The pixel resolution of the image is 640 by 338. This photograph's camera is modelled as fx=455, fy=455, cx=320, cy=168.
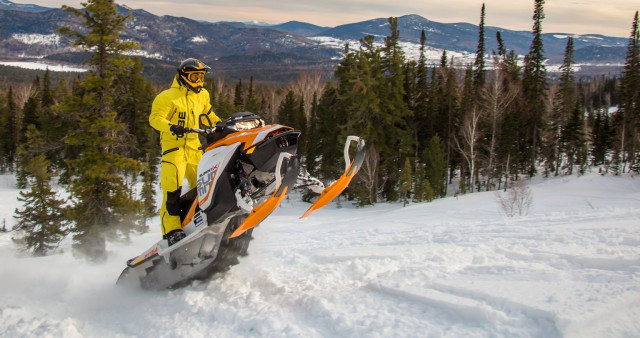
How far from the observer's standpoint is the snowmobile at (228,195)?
15.6 ft

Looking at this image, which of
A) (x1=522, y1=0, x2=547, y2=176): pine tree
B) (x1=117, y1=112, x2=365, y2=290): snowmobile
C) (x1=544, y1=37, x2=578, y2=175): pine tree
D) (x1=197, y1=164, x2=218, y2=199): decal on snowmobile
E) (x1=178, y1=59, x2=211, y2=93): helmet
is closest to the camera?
(x1=117, y1=112, x2=365, y2=290): snowmobile

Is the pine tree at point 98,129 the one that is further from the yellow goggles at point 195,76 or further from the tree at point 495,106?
the tree at point 495,106

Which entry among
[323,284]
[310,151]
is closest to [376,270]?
[323,284]

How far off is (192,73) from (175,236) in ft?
6.60

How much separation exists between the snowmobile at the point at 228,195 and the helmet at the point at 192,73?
75 centimetres

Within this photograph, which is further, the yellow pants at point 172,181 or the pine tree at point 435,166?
the pine tree at point 435,166

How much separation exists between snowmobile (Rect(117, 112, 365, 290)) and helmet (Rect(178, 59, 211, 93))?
2.46 feet

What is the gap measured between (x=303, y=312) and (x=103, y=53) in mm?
14981

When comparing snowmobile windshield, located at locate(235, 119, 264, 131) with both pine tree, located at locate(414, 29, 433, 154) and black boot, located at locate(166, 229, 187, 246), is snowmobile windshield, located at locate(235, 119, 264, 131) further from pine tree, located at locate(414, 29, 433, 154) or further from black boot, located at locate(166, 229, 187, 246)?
pine tree, located at locate(414, 29, 433, 154)

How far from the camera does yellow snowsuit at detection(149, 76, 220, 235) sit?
556 cm

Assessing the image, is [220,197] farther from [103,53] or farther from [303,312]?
[103,53]

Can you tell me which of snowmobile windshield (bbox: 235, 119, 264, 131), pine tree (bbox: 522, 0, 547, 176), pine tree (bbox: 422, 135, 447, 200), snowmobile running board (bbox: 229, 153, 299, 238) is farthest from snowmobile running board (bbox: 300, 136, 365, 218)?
pine tree (bbox: 522, 0, 547, 176)

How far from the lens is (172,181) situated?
5586 mm

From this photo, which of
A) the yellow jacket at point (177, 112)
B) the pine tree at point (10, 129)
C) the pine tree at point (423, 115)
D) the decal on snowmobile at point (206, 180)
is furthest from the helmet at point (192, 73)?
the pine tree at point (10, 129)
